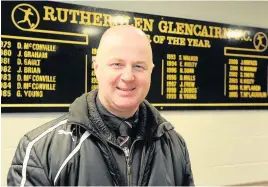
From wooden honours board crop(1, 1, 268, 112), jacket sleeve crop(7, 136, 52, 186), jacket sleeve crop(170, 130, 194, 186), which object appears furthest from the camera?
wooden honours board crop(1, 1, 268, 112)

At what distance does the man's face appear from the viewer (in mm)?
1083

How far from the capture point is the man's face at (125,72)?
1083 millimetres

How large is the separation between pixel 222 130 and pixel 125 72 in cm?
202

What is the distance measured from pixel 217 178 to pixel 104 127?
6.58 feet

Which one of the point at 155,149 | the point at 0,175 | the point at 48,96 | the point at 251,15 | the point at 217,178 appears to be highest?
the point at 251,15

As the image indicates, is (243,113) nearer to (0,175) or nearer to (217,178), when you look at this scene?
(217,178)

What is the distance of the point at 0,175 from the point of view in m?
2.14

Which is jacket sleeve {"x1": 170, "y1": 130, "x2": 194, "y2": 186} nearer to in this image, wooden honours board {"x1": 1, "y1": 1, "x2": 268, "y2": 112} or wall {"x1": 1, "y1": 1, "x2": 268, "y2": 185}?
wooden honours board {"x1": 1, "y1": 1, "x2": 268, "y2": 112}

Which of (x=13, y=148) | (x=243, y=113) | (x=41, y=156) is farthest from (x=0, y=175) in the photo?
(x=243, y=113)

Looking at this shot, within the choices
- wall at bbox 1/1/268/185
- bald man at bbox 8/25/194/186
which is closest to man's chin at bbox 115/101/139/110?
bald man at bbox 8/25/194/186

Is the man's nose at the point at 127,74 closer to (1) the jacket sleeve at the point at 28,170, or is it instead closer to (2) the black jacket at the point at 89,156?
(2) the black jacket at the point at 89,156

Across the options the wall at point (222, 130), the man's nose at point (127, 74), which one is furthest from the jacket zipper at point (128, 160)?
the wall at point (222, 130)

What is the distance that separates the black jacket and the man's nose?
0.17m

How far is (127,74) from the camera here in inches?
42.4
